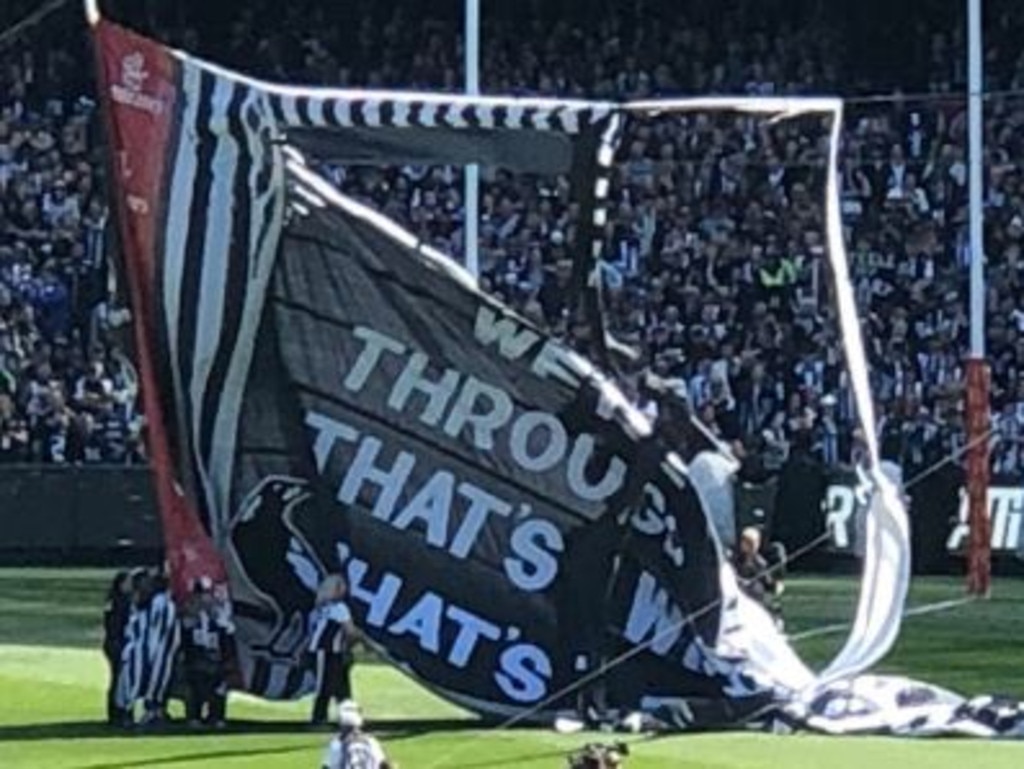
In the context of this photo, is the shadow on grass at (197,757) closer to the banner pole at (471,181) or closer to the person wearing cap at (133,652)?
the person wearing cap at (133,652)

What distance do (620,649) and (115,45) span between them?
5512mm

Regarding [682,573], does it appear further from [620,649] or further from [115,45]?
[115,45]

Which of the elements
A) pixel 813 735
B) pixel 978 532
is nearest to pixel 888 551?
pixel 813 735

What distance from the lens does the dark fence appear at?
42906 millimetres

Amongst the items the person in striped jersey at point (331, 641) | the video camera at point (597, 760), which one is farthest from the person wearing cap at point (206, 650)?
the video camera at point (597, 760)

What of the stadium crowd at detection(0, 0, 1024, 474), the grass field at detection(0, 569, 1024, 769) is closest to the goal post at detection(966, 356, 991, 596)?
the grass field at detection(0, 569, 1024, 769)

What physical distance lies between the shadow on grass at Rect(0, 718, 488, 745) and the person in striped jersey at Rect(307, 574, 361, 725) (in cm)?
27

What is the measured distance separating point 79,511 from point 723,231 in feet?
28.4

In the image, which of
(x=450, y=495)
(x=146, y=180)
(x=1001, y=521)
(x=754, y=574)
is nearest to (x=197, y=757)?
(x=450, y=495)

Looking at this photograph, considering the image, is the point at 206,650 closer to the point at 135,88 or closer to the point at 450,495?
the point at 450,495

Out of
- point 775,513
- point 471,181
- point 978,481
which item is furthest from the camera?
point 775,513

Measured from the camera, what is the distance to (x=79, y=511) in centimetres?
4309

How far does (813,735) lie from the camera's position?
24.5 m

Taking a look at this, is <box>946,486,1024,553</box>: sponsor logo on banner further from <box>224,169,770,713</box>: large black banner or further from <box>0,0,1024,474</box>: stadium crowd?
<box>224,169,770,713</box>: large black banner
